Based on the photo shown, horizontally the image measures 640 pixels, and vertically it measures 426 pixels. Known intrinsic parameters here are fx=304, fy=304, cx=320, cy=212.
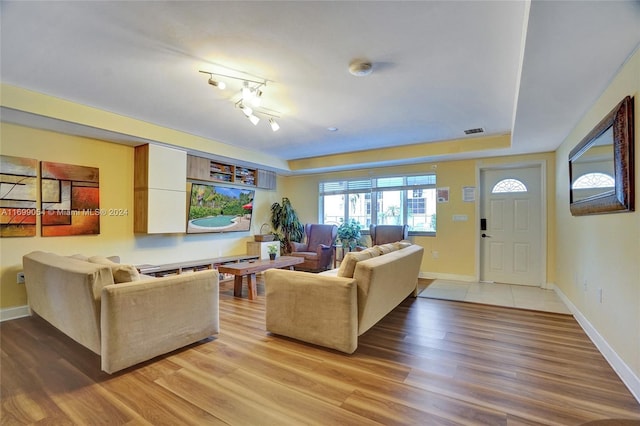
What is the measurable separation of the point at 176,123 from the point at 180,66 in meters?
1.74

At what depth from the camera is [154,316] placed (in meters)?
2.46

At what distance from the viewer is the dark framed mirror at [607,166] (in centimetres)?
208

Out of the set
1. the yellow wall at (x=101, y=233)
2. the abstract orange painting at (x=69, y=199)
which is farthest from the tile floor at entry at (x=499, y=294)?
the abstract orange painting at (x=69, y=199)

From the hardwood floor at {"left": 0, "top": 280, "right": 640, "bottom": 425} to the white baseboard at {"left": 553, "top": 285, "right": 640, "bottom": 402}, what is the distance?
50 millimetres

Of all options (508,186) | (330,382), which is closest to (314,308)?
(330,382)

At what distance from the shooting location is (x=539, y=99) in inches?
110

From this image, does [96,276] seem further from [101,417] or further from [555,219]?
[555,219]

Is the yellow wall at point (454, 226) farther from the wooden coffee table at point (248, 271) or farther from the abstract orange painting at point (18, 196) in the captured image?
the abstract orange painting at point (18, 196)

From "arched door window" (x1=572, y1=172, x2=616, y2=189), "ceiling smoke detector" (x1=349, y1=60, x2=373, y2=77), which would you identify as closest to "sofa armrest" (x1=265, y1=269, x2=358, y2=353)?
"ceiling smoke detector" (x1=349, y1=60, x2=373, y2=77)

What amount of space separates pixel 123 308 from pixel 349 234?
4575mm

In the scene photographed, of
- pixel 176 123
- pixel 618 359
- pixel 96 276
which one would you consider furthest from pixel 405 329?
pixel 176 123

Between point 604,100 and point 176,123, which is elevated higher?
point 176,123

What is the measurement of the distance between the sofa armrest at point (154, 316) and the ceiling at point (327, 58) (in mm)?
1884

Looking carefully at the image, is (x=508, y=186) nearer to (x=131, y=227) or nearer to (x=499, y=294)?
(x=499, y=294)
